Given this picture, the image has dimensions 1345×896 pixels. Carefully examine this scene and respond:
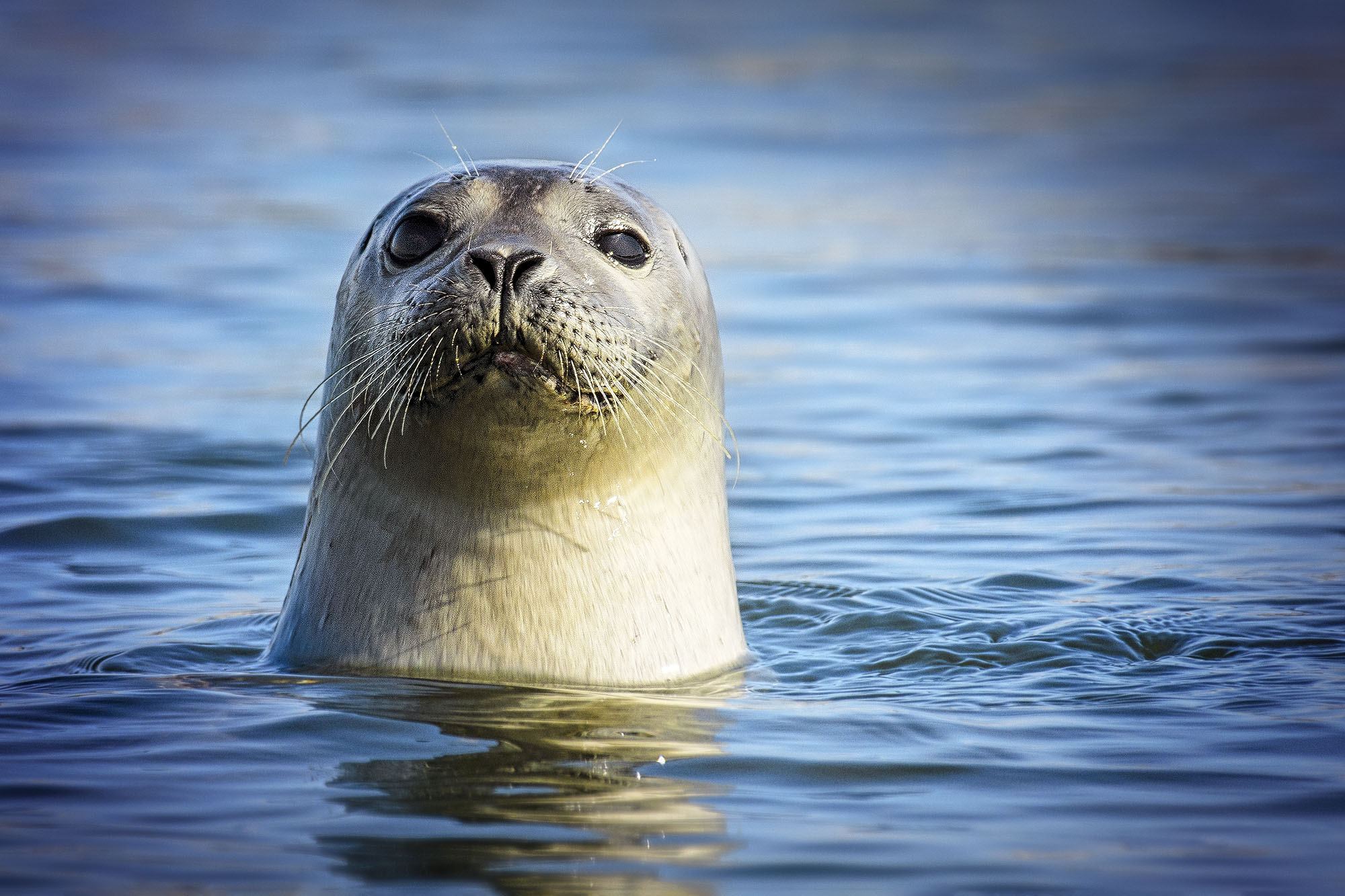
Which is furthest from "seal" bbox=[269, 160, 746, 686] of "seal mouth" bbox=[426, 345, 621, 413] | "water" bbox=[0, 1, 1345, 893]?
"water" bbox=[0, 1, 1345, 893]

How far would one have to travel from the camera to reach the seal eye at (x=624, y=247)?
Answer: 4746 millimetres

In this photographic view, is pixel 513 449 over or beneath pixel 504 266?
beneath

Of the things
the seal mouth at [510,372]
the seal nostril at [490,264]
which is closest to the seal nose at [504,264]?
the seal nostril at [490,264]

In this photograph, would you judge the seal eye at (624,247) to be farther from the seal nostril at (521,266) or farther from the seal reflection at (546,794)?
the seal reflection at (546,794)

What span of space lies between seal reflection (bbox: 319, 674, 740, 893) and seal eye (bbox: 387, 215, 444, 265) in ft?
3.39

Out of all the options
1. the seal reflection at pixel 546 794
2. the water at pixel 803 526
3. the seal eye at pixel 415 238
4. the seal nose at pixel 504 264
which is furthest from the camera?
the seal eye at pixel 415 238

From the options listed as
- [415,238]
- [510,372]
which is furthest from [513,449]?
[415,238]

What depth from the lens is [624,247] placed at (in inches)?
A: 188

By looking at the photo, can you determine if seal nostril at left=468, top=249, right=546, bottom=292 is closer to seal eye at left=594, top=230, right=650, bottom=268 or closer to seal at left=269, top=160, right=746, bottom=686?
seal at left=269, top=160, right=746, bottom=686

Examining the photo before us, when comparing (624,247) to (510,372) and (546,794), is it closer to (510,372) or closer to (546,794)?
(510,372)

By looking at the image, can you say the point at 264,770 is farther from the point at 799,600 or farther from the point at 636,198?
the point at 799,600

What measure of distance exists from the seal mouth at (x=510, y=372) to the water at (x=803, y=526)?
72 cm

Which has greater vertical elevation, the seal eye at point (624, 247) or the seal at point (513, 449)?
the seal eye at point (624, 247)

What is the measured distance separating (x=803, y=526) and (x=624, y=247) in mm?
2926
